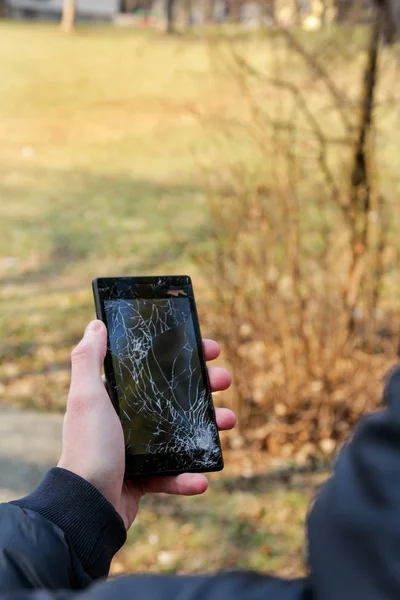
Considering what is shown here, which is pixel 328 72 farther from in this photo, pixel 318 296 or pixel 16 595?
pixel 16 595

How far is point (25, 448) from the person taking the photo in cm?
408

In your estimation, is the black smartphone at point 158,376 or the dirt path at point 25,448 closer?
the black smartphone at point 158,376

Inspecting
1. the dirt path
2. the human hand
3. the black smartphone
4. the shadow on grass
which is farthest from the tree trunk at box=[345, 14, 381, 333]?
the human hand

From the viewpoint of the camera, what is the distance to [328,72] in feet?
14.5

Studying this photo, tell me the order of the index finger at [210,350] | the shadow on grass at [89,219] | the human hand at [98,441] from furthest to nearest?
the shadow on grass at [89,219]
the index finger at [210,350]
the human hand at [98,441]

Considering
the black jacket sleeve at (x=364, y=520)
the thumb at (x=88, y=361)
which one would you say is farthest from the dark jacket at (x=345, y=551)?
the thumb at (x=88, y=361)

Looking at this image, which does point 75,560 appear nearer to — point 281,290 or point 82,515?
point 82,515

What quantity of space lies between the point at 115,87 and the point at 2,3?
17.1 metres

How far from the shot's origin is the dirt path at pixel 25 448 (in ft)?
12.3

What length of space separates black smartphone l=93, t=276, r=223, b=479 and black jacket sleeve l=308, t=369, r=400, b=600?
100 centimetres

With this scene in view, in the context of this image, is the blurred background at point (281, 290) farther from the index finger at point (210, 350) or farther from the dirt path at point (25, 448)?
the index finger at point (210, 350)

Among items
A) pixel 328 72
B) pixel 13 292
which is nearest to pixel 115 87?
pixel 13 292

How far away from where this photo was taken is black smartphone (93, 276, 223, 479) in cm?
176

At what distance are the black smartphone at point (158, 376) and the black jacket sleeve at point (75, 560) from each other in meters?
0.35
